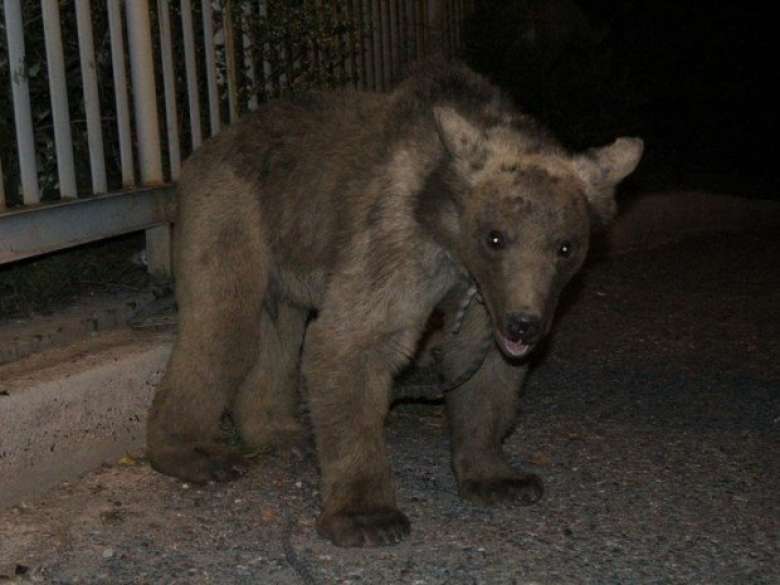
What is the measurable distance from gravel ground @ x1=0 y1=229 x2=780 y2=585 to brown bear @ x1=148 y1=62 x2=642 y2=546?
154 mm

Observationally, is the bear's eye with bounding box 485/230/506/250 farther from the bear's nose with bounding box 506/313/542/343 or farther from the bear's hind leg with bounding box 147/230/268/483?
the bear's hind leg with bounding box 147/230/268/483

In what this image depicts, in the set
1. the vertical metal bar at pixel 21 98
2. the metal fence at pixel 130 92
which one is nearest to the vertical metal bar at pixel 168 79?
the metal fence at pixel 130 92

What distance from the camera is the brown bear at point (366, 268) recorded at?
4359 millimetres

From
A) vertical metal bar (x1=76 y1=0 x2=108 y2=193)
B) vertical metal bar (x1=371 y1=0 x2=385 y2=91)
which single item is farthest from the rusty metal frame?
vertical metal bar (x1=371 y1=0 x2=385 y2=91)

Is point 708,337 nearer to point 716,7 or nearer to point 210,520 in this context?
point 210,520

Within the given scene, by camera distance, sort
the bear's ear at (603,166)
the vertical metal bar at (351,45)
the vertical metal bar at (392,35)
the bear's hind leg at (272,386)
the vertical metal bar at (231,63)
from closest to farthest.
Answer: the bear's ear at (603,166) < the bear's hind leg at (272,386) < the vertical metal bar at (231,63) < the vertical metal bar at (351,45) < the vertical metal bar at (392,35)

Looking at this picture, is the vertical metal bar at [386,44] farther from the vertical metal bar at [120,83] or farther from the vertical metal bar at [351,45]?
the vertical metal bar at [120,83]

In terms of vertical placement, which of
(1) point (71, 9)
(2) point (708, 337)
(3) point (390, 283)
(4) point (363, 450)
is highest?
(1) point (71, 9)

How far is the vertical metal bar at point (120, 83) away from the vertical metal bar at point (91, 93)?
116 mm

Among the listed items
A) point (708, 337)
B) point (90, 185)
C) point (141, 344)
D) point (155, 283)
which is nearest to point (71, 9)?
point (90, 185)

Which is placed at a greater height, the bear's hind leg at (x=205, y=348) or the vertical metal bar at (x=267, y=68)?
the vertical metal bar at (x=267, y=68)

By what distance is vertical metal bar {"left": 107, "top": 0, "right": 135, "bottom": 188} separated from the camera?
5.76m

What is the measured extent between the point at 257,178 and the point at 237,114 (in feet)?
5.39

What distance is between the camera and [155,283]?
6.18m
